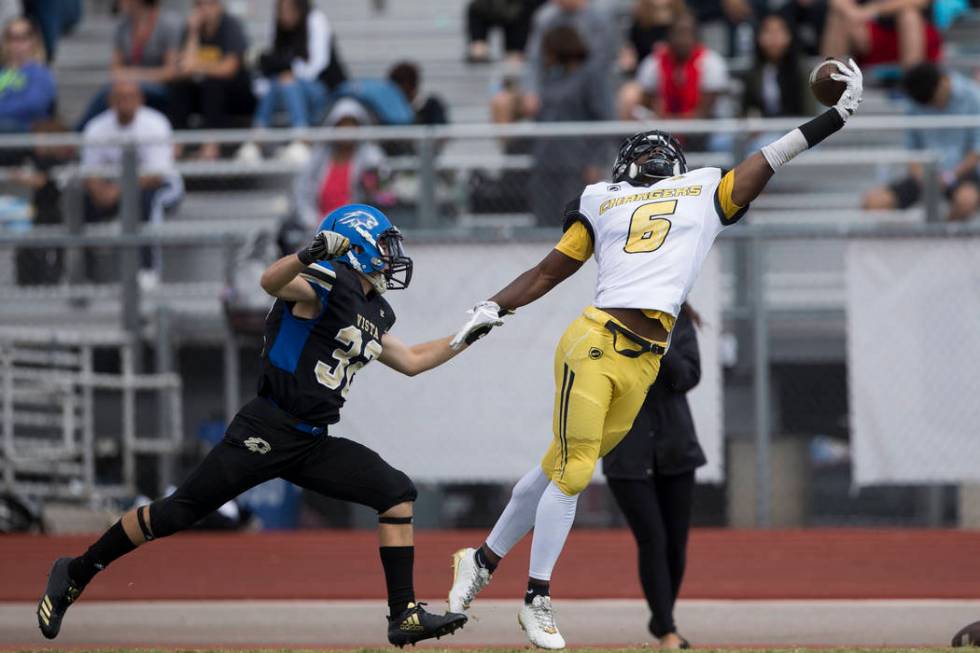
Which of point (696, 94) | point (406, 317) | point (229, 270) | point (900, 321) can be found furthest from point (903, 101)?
point (229, 270)

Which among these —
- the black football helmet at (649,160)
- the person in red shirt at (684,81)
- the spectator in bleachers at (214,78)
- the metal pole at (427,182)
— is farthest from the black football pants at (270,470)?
the spectator in bleachers at (214,78)

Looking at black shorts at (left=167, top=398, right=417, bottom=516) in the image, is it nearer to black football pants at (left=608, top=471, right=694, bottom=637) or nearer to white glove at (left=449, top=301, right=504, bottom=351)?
white glove at (left=449, top=301, right=504, bottom=351)

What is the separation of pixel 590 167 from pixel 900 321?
2288 millimetres

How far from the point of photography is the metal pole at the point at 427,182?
10648mm

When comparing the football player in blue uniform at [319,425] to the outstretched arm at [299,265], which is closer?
the outstretched arm at [299,265]

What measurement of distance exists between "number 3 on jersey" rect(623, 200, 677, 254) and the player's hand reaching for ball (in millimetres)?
1131

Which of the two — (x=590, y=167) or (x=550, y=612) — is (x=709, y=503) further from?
(x=550, y=612)

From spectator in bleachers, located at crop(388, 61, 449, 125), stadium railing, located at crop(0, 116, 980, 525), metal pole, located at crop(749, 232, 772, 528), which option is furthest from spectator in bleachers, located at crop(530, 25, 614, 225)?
metal pole, located at crop(749, 232, 772, 528)

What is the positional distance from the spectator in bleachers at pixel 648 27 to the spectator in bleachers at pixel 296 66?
2609 mm

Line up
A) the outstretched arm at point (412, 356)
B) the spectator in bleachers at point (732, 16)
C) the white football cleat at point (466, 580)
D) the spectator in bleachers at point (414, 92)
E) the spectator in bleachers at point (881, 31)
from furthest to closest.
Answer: the spectator in bleachers at point (732, 16) → the spectator in bleachers at point (414, 92) → the spectator in bleachers at point (881, 31) → the outstretched arm at point (412, 356) → the white football cleat at point (466, 580)

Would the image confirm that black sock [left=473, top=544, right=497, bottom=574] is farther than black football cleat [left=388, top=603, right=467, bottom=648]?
Yes

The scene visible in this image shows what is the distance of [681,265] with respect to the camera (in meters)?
6.11

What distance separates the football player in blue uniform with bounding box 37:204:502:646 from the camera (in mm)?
6238

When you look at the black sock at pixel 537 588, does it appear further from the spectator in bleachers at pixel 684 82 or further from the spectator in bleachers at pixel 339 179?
the spectator in bleachers at pixel 684 82
